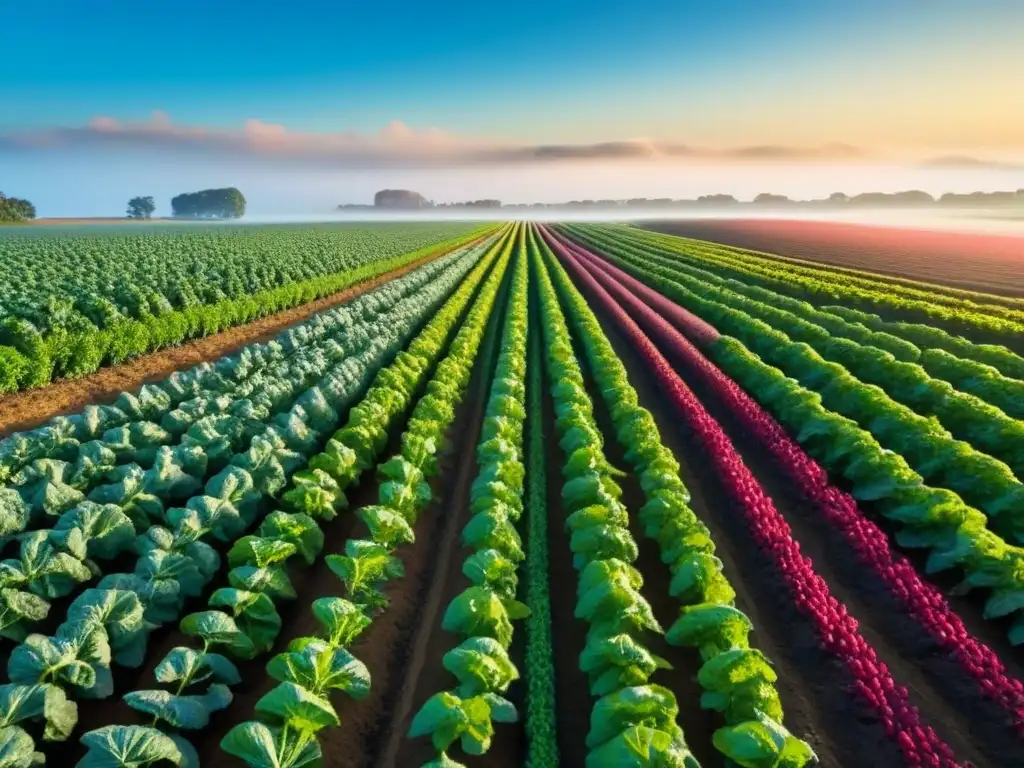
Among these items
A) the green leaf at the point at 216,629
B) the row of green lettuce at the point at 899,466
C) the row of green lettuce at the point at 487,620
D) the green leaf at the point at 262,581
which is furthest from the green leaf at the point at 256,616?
the row of green lettuce at the point at 899,466

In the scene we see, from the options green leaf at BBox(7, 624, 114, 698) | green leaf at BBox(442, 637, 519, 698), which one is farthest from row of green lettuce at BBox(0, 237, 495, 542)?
green leaf at BBox(442, 637, 519, 698)

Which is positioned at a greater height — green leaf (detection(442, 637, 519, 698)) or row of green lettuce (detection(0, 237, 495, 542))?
row of green lettuce (detection(0, 237, 495, 542))

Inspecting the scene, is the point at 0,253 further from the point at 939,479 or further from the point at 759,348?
the point at 939,479

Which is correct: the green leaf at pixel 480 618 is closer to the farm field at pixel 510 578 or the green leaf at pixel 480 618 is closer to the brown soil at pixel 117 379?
the farm field at pixel 510 578

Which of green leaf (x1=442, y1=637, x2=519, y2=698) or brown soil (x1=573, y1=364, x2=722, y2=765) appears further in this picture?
brown soil (x1=573, y1=364, x2=722, y2=765)

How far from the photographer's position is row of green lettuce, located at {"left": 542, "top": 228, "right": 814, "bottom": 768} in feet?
15.0

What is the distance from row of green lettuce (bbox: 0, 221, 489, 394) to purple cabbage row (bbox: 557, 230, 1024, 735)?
16.7 metres

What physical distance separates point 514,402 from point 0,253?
5132cm

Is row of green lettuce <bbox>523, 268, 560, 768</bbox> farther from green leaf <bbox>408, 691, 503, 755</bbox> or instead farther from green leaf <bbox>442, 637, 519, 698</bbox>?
green leaf <bbox>408, 691, 503, 755</bbox>

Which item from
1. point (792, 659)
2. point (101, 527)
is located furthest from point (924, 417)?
point (101, 527)

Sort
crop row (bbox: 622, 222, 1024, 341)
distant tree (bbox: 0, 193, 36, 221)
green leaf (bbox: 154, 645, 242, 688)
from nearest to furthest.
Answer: green leaf (bbox: 154, 645, 242, 688) < crop row (bbox: 622, 222, 1024, 341) < distant tree (bbox: 0, 193, 36, 221)

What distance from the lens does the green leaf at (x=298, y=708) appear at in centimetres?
456

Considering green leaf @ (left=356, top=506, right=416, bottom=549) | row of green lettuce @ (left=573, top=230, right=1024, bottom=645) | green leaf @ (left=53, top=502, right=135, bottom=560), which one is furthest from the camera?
green leaf @ (left=356, top=506, right=416, bottom=549)

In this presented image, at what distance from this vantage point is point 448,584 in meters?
7.50
